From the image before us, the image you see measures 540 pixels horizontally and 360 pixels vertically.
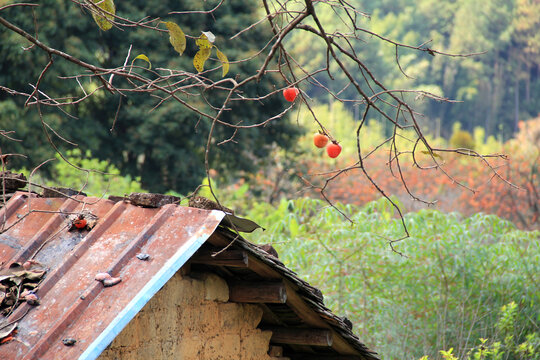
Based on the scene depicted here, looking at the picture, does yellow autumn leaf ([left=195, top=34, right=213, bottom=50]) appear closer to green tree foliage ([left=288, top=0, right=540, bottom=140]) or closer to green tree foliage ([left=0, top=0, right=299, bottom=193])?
green tree foliage ([left=0, top=0, right=299, bottom=193])

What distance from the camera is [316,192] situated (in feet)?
51.7

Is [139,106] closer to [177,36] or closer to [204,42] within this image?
[177,36]

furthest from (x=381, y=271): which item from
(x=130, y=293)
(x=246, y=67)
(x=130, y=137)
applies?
(x=130, y=137)

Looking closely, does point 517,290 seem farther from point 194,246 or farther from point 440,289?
point 194,246

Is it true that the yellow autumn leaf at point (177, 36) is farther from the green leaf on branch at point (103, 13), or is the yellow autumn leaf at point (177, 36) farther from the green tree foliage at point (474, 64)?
the green tree foliage at point (474, 64)

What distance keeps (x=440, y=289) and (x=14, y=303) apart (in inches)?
209

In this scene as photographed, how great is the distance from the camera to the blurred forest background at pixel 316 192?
22.6 feet

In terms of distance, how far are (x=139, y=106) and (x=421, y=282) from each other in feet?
25.2

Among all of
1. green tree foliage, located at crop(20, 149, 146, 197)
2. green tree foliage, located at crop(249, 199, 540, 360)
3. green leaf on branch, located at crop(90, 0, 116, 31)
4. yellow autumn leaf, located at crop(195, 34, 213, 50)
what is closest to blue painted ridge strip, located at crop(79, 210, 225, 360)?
yellow autumn leaf, located at crop(195, 34, 213, 50)

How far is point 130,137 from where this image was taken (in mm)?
13094

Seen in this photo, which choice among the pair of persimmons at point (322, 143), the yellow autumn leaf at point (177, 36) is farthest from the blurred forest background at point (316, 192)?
the yellow autumn leaf at point (177, 36)

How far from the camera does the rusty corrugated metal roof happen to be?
94.2 inches

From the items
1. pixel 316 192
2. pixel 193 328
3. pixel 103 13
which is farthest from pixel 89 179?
pixel 103 13

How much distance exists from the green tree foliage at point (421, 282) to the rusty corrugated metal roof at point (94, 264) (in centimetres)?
389
